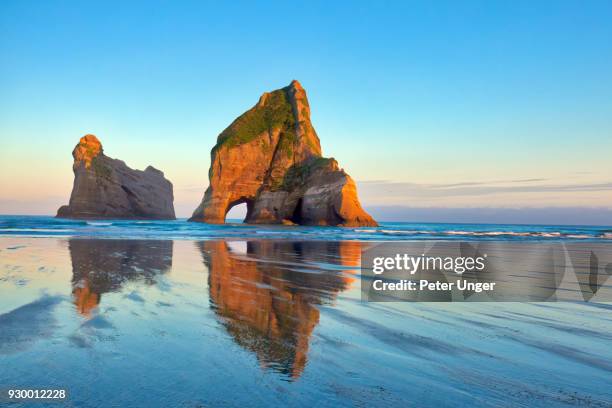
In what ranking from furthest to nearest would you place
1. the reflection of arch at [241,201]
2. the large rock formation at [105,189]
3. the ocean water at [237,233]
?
1. the large rock formation at [105,189]
2. the reflection of arch at [241,201]
3. the ocean water at [237,233]

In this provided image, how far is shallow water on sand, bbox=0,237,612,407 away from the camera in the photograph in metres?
2.53

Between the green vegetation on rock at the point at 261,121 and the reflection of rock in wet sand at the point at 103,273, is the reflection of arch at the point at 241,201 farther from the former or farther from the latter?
the reflection of rock in wet sand at the point at 103,273

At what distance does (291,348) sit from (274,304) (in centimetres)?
201

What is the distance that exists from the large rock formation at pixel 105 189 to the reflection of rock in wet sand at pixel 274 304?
75780 millimetres

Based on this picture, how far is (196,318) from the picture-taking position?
452cm

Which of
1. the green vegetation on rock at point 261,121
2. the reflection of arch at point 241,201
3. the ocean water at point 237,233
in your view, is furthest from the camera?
the green vegetation on rock at point 261,121

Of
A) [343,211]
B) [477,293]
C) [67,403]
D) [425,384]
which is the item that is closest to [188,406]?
[67,403]

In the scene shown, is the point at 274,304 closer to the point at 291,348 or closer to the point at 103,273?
the point at 291,348

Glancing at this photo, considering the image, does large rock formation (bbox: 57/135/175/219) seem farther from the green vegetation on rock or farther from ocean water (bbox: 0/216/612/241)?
ocean water (bbox: 0/216/612/241)

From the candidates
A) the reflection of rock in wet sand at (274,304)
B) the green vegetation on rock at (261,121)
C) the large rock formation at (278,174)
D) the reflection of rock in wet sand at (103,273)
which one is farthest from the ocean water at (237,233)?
the green vegetation on rock at (261,121)

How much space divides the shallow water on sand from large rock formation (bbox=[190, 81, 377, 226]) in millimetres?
48093

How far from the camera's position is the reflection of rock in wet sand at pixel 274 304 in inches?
133

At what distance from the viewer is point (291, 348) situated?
3.43 metres

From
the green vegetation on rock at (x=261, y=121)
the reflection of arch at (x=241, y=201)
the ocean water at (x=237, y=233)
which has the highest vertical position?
the green vegetation on rock at (x=261, y=121)
